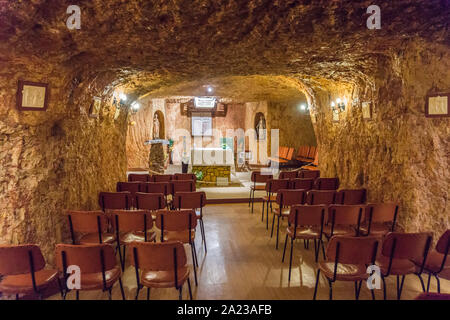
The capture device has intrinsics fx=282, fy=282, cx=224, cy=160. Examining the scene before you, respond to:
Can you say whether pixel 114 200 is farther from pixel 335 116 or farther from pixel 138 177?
pixel 335 116

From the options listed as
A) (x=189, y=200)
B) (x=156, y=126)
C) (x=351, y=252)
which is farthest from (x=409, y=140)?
(x=156, y=126)

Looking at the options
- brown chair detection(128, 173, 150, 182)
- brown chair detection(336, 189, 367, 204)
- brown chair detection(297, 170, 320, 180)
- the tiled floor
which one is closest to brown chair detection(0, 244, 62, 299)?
the tiled floor

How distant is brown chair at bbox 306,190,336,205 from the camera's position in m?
4.16

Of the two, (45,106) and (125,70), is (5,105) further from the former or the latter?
(125,70)

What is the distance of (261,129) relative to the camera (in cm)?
1341

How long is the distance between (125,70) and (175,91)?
5.25m

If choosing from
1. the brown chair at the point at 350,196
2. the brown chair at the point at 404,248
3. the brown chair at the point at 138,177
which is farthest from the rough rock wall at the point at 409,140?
the brown chair at the point at 138,177

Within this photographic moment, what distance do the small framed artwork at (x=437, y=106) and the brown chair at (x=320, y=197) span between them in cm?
160

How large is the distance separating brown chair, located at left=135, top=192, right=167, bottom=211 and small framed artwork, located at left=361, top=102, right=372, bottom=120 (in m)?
3.49

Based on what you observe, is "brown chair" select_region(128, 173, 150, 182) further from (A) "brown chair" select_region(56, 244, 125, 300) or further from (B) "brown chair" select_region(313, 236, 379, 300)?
(B) "brown chair" select_region(313, 236, 379, 300)

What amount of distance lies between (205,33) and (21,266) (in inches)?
108

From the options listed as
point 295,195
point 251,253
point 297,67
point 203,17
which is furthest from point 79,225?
point 297,67

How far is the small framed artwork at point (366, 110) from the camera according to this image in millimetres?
4570

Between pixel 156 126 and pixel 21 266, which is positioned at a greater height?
pixel 156 126
